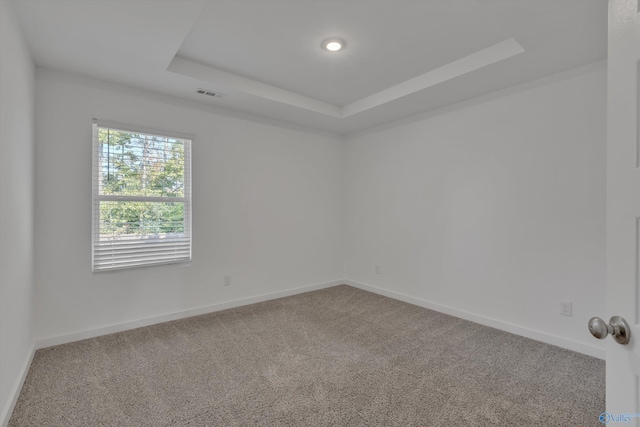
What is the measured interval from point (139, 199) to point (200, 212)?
619 millimetres

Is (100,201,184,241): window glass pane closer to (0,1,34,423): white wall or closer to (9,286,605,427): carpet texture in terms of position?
(0,1,34,423): white wall

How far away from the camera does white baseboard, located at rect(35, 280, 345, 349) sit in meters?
2.71

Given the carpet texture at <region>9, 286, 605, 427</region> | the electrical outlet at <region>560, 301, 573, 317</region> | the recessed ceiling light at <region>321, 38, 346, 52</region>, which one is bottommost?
the carpet texture at <region>9, 286, 605, 427</region>

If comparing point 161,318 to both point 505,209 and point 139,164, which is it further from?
point 505,209

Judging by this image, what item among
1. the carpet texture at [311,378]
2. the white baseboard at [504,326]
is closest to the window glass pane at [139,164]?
the carpet texture at [311,378]

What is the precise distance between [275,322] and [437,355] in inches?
63.2

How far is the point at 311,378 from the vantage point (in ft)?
7.28

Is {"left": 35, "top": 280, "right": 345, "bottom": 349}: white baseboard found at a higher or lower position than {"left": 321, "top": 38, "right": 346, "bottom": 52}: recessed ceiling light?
lower

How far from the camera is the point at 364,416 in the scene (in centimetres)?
181

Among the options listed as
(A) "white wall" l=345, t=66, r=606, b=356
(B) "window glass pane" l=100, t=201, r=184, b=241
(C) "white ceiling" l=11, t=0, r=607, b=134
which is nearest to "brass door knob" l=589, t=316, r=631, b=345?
(C) "white ceiling" l=11, t=0, r=607, b=134

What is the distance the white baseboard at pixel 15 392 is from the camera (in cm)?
171

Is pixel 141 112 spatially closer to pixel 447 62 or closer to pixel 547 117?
pixel 447 62

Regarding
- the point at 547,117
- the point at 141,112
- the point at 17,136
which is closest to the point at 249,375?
Answer: the point at 17,136

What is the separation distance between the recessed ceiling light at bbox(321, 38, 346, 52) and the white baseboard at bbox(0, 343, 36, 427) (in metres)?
3.10
